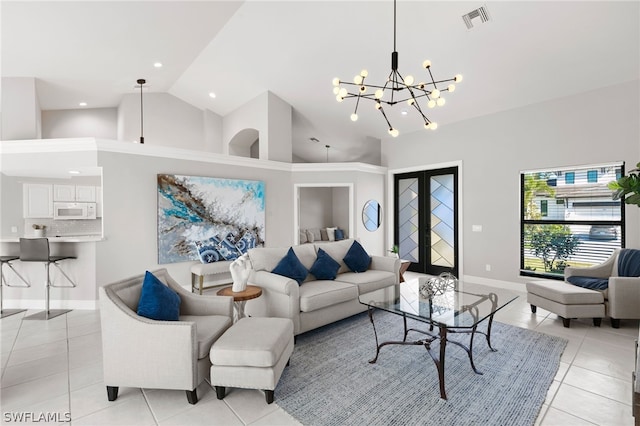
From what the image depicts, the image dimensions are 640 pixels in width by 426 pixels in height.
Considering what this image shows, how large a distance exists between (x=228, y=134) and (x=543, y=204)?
6.57 meters

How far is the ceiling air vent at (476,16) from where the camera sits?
3484mm

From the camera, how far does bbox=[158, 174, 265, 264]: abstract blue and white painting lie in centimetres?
483

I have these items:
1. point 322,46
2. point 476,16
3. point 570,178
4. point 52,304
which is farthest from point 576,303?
point 52,304

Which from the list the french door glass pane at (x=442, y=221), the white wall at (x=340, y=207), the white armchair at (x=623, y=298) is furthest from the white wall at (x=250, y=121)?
the white armchair at (x=623, y=298)

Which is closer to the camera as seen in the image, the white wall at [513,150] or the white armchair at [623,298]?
the white armchair at [623,298]

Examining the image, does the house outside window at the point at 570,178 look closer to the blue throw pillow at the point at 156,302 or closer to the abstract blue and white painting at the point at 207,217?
the abstract blue and white painting at the point at 207,217

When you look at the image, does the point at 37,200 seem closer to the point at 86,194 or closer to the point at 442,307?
the point at 86,194

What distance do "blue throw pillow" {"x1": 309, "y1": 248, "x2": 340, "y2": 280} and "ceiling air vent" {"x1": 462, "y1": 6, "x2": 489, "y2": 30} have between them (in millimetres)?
3279

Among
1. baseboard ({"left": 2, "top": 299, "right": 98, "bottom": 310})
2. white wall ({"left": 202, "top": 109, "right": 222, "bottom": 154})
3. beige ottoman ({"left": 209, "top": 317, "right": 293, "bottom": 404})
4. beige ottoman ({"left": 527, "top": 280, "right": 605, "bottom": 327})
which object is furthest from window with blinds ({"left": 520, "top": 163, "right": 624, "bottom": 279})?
baseboard ({"left": 2, "top": 299, "right": 98, "bottom": 310})

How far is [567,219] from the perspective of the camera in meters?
4.78

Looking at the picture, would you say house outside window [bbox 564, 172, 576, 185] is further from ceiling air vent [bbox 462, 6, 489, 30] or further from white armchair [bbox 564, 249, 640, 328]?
ceiling air vent [bbox 462, 6, 489, 30]

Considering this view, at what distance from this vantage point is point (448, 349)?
2.97 metres

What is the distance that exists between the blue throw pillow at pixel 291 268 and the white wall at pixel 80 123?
6128 millimetres

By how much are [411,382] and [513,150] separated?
4447mm
